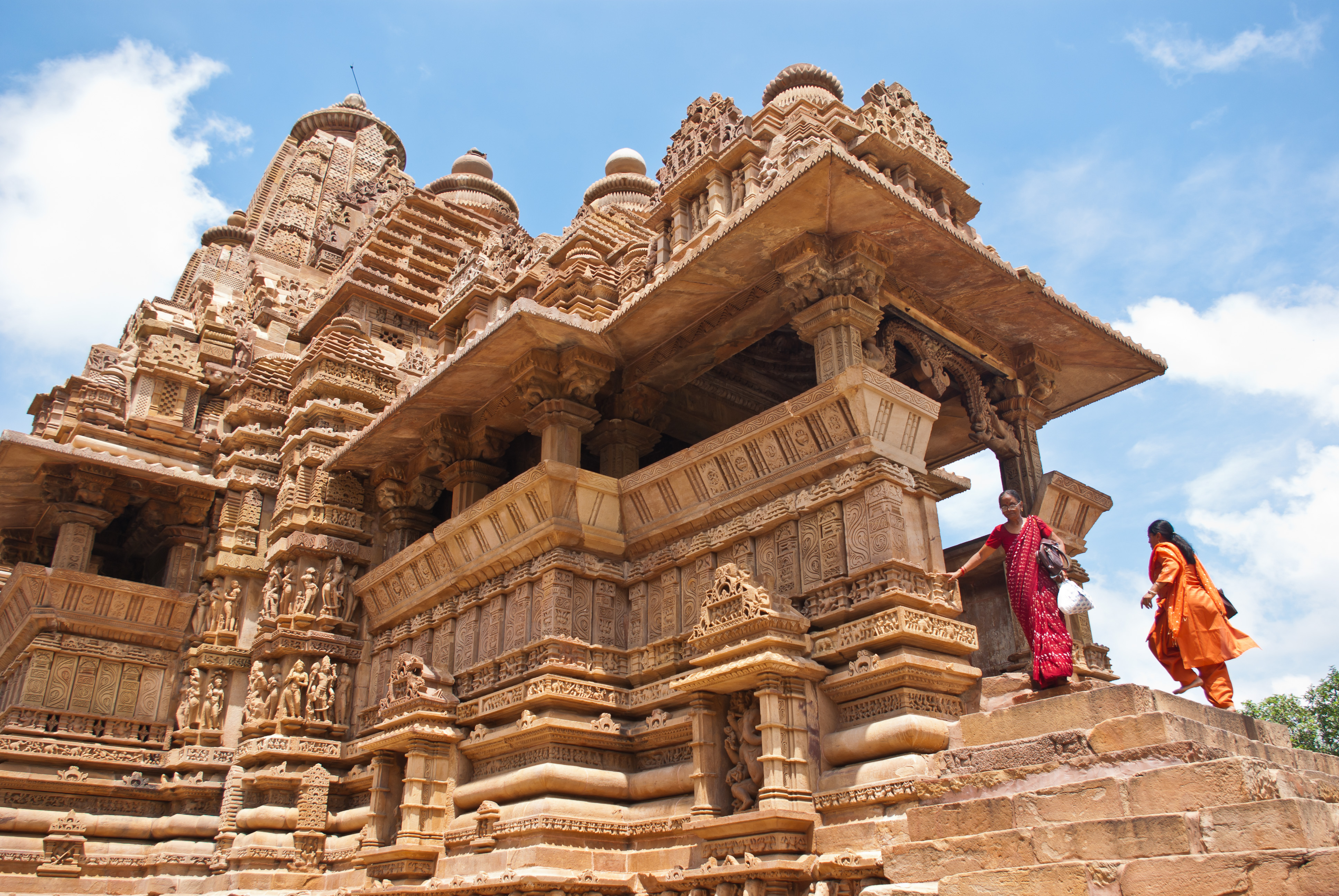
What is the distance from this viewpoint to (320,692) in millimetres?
14062

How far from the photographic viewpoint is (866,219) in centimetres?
958

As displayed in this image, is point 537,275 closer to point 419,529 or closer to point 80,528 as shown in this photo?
point 419,529

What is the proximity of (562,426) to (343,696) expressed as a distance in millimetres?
5551

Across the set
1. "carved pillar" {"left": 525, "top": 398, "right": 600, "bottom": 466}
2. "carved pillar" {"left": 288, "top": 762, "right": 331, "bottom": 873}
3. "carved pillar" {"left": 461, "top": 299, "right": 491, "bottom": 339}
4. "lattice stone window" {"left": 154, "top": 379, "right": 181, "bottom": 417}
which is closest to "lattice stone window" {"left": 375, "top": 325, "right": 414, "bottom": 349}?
"lattice stone window" {"left": 154, "top": 379, "right": 181, "bottom": 417}

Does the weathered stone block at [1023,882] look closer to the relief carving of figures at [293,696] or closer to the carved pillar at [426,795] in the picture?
the carved pillar at [426,795]

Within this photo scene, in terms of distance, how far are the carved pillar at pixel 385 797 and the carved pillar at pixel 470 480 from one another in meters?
3.25

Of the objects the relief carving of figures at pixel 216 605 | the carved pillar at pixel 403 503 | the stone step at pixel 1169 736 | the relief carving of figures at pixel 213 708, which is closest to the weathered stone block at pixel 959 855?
the stone step at pixel 1169 736

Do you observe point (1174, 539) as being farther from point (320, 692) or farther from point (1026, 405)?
point (320, 692)

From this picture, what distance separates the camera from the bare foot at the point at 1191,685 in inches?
283

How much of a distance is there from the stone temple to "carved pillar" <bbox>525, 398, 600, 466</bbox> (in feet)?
0.17

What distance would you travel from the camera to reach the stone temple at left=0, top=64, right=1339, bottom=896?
23.5 ft

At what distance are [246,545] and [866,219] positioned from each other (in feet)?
38.9

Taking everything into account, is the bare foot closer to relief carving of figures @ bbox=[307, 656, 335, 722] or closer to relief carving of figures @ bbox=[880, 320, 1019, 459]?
relief carving of figures @ bbox=[880, 320, 1019, 459]

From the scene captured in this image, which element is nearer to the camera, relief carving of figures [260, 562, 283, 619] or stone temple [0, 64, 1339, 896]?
stone temple [0, 64, 1339, 896]
